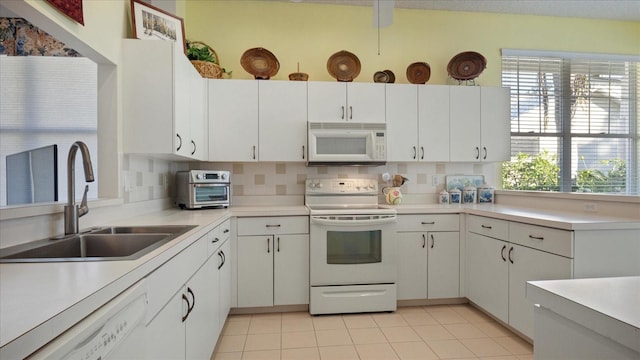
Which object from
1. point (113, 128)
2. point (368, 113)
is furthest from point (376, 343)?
point (113, 128)

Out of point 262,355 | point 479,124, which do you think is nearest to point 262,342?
point 262,355

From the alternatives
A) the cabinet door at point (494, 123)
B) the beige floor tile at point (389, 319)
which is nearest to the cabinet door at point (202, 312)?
the beige floor tile at point (389, 319)

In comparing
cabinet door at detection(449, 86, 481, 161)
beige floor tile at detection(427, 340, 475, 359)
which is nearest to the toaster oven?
beige floor tile at detection(427, 340, 475, 359)

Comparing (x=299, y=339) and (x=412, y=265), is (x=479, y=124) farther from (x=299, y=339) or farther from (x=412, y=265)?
(x=299, y=339)

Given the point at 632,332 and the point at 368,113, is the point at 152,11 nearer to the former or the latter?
the point at 368,113

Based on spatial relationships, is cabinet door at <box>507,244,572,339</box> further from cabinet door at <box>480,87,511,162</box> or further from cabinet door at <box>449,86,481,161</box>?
cabinet door at <box>480,87,511,162</box>

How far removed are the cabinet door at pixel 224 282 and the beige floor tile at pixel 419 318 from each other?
4.70 feet

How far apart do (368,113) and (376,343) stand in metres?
1.95

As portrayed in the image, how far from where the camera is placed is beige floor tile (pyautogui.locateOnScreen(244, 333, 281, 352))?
2131 mm

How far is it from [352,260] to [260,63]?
203 cm

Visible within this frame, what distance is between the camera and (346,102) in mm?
2961

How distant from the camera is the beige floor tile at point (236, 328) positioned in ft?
7.69

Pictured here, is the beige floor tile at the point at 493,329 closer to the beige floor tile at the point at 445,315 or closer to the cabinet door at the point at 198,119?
the beige floor tile at the point at 445,315

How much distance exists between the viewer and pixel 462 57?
326 centimetres
